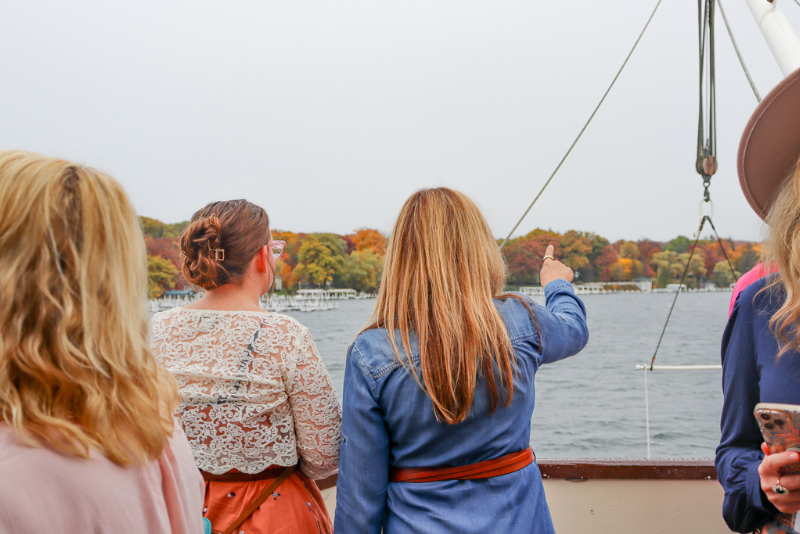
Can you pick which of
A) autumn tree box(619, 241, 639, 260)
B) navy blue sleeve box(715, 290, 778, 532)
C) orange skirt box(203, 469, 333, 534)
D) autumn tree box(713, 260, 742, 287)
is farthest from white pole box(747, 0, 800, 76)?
autumn tree box(713, 260, 742, 287)

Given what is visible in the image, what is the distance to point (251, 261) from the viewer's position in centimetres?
146

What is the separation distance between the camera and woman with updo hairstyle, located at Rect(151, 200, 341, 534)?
51.3 inches

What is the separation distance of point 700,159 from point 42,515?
14.1 ft

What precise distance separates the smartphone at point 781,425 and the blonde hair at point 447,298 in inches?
19.2

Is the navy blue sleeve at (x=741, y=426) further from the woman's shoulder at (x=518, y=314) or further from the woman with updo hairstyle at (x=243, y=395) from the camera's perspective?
the woman with updo hairstyle at (x=243, y=395)

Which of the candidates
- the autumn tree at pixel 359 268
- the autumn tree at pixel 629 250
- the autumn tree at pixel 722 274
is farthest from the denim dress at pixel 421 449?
the autumn tree at pixel 722 274

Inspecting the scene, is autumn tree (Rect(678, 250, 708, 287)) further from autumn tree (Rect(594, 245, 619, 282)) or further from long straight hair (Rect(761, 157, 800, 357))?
long straight hair (Rect(761, 157, 800, 357))

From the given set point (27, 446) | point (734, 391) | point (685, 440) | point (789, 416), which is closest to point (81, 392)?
point (27, 446)

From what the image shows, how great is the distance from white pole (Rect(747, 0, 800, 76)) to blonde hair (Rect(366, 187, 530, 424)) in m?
2.67

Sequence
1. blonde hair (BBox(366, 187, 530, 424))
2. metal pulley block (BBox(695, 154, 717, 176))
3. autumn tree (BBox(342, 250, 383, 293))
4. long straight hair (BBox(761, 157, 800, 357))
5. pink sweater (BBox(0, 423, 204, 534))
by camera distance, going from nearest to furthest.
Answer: pink sweater (BBox(0, 423, 204, 534)), long straight hair (BBox(761, 157, 800, 357)), blonde hair (BBox(366, 187, 530, 424)), metal pulley block (BBox(695, 154, 717, 176)), autumn tree (BBox(342, 250, 383, 293))

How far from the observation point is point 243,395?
4.25 feet

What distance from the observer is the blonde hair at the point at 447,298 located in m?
1.15

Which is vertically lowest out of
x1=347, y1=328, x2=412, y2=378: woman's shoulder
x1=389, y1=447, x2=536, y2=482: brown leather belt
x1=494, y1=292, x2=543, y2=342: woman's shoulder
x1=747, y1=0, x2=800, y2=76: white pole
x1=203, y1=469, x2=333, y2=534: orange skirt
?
x1=203, y1=469, x2=333, y2=534: orange skirt

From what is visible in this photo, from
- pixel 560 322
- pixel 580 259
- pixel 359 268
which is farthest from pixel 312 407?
pixel 359 268
